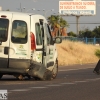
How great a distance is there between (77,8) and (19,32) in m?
87.4

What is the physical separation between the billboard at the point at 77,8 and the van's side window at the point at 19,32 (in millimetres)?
86818

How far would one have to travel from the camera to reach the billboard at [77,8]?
105312 millimetres

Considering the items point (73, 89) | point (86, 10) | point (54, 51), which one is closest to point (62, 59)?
point (54, 51)

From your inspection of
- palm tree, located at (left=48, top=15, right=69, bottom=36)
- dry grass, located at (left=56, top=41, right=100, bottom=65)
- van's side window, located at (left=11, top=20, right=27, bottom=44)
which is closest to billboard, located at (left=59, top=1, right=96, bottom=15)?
palm tree, located at (left=48, top=15, right=69, bottom=36)

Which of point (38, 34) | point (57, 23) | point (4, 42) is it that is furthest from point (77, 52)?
point (57, 23)

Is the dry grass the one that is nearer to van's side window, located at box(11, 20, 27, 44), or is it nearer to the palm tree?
van's side window, located at box(11, 20, 27, 44)

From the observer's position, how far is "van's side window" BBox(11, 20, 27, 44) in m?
18.6

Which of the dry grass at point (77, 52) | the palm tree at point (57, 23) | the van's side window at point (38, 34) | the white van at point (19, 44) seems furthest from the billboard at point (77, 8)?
the white van at point (19, 44)

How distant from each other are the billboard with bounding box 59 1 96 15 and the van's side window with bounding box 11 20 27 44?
86.8m

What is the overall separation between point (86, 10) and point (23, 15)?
8800cm

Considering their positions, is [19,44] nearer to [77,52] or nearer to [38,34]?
[38,34]

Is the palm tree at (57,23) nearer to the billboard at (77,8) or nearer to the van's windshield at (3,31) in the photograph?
the billboard at (77,8)

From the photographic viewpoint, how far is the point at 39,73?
1912 cm

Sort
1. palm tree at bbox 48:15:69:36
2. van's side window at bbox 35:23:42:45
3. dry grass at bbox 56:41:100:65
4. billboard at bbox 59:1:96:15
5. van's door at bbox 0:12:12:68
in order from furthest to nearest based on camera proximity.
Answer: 1. palm tree at bbox 48:15:69:36
2. billboard at bbox 59:1:96:15
3. dry grass at bbox 56:41:100:65
4. van's side window at bbox 35:23:42:45
5. van's door at bbox 0:12:12:68
